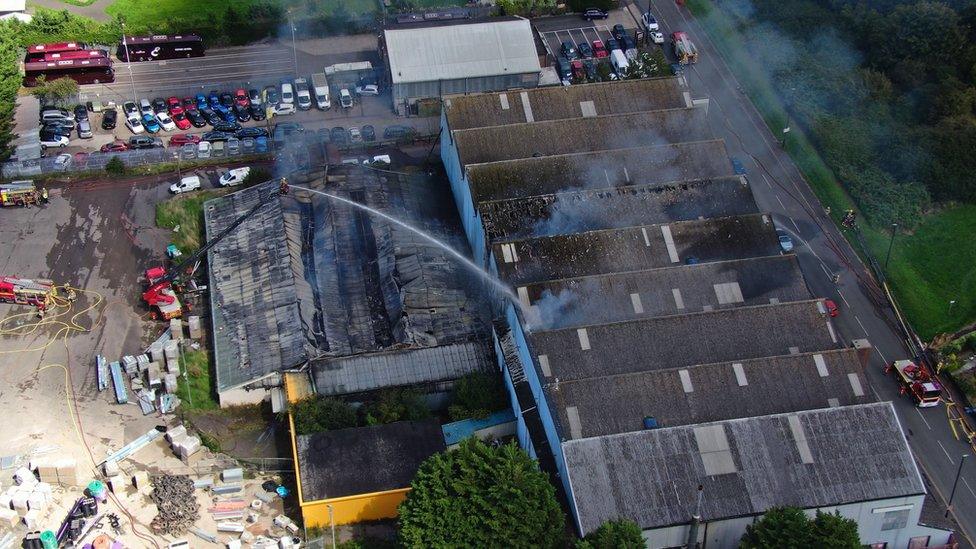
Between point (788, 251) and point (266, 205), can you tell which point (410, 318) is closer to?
point (266, 205)

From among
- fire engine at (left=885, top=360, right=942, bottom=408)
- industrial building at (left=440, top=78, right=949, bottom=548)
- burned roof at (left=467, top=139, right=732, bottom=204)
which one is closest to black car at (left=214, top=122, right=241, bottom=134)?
industrial building at (left=440, top=78, right=949, bottom=548)

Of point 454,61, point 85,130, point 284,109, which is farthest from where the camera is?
point 284,109

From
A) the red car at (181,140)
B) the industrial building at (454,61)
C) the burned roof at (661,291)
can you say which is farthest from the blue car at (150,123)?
the burned roof at (661,291)

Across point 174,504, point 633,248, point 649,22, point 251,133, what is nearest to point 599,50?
point 649,22

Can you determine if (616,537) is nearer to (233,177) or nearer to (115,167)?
(233,177)

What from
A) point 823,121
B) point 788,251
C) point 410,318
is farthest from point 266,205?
point 823,121

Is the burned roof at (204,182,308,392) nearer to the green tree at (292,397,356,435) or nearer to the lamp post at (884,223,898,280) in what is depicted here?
the green tree at (292,397,356,435)
